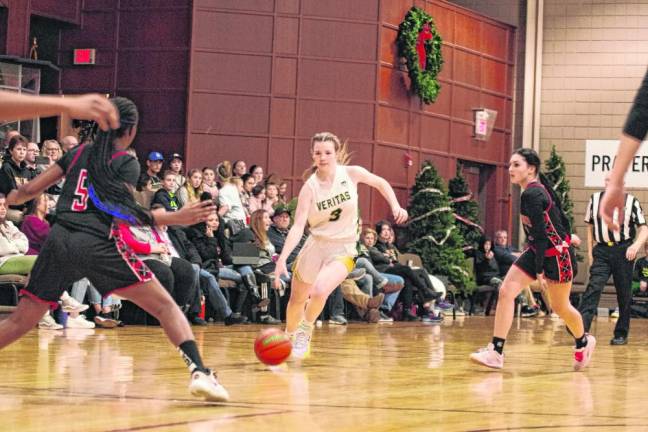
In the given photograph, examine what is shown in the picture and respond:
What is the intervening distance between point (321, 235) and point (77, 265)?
3.41 m

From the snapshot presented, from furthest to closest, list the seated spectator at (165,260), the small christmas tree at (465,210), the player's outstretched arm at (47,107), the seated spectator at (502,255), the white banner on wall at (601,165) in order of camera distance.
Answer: the white banner on wall at (601,165) → the small christmas tree at (465,210) → the seated spectator at (502,255) → the seated spectator at (165,260) → the player's outstretched arm at (47,107)

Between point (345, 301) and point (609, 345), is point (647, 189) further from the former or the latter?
point (609, 345)

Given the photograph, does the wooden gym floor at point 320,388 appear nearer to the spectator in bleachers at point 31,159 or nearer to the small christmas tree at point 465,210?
the spectator in bleachers at point 31,159

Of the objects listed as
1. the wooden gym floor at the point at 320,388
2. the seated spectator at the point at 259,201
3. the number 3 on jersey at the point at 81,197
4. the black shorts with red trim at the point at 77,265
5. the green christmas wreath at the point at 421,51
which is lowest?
the wooden gym floor at the point at 320,388

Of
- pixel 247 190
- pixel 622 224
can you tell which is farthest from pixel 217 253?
pixel 622 224

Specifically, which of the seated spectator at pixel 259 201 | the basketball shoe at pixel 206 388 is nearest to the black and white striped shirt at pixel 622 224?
the seated spectator at pixel 259 201

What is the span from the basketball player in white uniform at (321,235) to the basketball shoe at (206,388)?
3034mm

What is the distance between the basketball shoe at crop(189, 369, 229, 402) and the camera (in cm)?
562

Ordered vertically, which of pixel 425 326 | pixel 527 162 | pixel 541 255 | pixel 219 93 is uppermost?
pixel 219 93

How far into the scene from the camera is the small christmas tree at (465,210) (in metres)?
21.4

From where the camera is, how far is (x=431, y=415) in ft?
18.0

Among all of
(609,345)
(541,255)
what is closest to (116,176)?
(541,255)

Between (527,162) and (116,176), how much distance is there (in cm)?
384

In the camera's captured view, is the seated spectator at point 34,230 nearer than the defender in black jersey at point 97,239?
No
